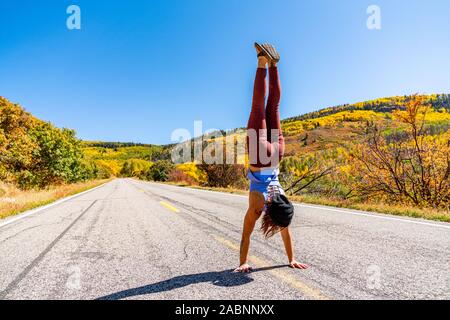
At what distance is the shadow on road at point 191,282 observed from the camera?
7.98 ft

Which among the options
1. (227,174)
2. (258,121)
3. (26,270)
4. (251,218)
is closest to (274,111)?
(258,121)

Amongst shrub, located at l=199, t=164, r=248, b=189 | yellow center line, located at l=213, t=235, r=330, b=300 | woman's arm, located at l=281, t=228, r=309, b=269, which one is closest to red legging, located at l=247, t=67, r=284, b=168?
woman's arm, located at l=281, t=228, r=309, b=269

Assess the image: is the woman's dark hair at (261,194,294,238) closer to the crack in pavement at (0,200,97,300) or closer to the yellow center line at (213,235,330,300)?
the yellow center line at (213,235,330,300)

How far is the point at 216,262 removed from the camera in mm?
3326

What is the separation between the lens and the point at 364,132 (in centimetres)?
1086

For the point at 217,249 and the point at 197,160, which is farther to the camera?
the point at 197,160

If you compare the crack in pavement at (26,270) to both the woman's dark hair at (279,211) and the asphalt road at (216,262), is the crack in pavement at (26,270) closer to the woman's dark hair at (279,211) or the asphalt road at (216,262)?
the asphalt road at (216,262)

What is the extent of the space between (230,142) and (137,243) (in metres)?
20.7

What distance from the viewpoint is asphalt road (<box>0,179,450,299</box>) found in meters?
2.42

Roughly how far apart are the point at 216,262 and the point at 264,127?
169cm

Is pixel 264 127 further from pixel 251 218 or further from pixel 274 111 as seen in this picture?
pixel 251 218
